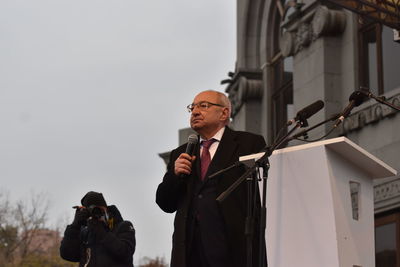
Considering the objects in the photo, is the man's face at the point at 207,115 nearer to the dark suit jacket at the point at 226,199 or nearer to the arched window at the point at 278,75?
the dark suit jacket at the point at 226,199

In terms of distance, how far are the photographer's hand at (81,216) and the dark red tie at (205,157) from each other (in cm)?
184

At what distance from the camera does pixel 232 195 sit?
7059 millimetres

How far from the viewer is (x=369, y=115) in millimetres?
15766

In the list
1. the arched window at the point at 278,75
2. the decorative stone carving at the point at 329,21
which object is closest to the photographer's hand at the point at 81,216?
the decorative stone carving at the point at 329,21

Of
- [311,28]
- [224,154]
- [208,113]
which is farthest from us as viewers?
Answer: [311,28]

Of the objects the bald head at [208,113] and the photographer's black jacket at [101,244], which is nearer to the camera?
the bald head at [208,113]

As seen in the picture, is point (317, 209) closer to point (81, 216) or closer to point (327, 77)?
point (81, 216)

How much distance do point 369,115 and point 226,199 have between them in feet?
30.2

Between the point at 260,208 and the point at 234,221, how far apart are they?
34 centimetres

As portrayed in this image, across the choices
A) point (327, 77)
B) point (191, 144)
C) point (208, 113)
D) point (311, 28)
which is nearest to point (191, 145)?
point (191, 144)

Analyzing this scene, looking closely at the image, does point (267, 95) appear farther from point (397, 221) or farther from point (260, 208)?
point (260, 208)

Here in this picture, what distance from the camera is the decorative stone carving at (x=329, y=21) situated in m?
17.4

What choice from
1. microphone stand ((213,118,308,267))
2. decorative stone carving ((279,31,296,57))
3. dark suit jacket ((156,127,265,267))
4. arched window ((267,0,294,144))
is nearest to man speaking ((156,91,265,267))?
dark suit jacket ((156,127,265,267))

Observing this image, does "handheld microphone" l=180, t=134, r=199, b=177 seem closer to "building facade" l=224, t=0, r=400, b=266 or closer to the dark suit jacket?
the dark suit jacket
